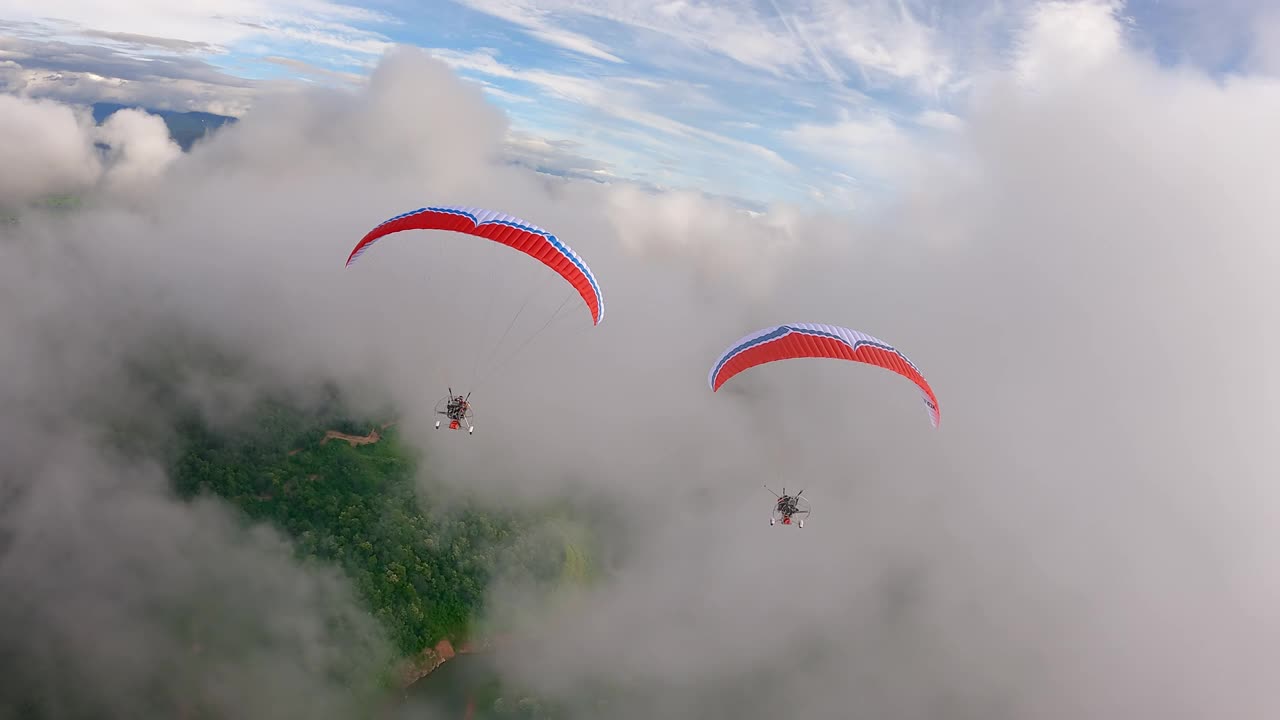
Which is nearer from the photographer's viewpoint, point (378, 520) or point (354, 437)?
point (378, 520)

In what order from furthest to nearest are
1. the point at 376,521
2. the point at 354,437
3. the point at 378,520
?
the point at 354,437, the point at 378,520, the point at 376,521

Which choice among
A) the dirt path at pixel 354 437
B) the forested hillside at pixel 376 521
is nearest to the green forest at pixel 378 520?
Result: the forested hillside at pixel 376 521

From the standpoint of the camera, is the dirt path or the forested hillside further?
the dirt path

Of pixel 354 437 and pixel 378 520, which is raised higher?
pixel 378 520

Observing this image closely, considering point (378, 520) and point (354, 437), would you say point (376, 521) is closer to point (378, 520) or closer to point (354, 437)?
point (378, 520)

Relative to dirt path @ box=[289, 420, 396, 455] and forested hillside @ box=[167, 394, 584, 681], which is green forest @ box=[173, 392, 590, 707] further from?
dirt path @ box=[289, 420, 396, 455]

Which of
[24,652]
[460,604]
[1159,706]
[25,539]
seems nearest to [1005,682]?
[1159,706]

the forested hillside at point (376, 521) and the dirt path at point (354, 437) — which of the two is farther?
the dirt path at point (354, 437)

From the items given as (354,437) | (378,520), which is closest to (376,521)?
(378,520)

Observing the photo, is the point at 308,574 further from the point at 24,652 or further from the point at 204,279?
the point at 204,279

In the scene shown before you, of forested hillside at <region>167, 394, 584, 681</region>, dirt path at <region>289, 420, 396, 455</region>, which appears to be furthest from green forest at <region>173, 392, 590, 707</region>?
dirt path at <region>289, 420, 396, 455</region>

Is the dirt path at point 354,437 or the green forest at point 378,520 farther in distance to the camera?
the dirt path at point 354,437

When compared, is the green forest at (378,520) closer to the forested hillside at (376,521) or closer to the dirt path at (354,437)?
the forested hillside at (376,521)

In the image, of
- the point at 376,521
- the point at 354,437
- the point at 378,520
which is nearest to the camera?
the point at 376,521
